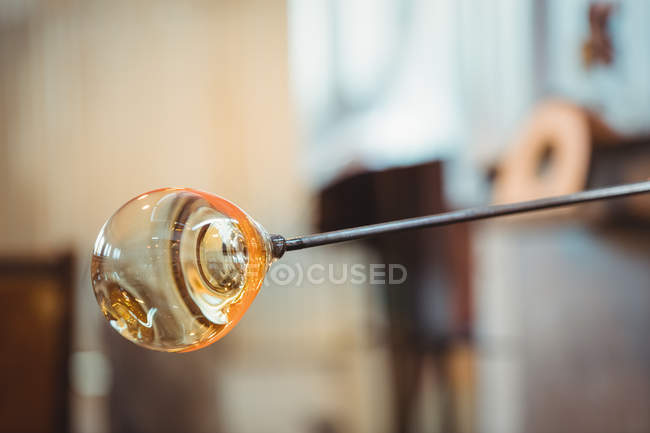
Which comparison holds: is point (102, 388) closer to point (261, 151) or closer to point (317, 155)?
point (261, 151)

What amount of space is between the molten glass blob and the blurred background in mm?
561

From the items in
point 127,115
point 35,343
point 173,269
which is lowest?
point 35,343

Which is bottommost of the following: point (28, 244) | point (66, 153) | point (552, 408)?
point (552, 408)

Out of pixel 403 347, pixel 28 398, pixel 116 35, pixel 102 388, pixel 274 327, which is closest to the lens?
pixel 28 398

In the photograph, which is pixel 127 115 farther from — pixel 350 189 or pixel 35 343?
pixel 35 343

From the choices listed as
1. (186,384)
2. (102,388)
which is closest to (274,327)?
(186,384)

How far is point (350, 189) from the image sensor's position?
1361 mm

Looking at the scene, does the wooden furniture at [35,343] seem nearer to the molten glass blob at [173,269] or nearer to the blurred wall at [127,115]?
the blurred wall at [127,115]

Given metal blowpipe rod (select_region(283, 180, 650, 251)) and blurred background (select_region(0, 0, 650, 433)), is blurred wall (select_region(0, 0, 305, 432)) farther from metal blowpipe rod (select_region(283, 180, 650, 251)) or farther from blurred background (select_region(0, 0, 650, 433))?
metal blowpipe rod (select_region(283, 180, 650, 251))

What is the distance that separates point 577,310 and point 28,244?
5.60 ft

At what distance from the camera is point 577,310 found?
2.66ft

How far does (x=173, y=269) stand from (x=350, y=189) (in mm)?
1116

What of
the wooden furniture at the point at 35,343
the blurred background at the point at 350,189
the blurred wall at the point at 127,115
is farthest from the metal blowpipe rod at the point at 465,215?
the blurred wall at the point at 127,115

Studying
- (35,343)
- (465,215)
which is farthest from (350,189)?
(465,215)
